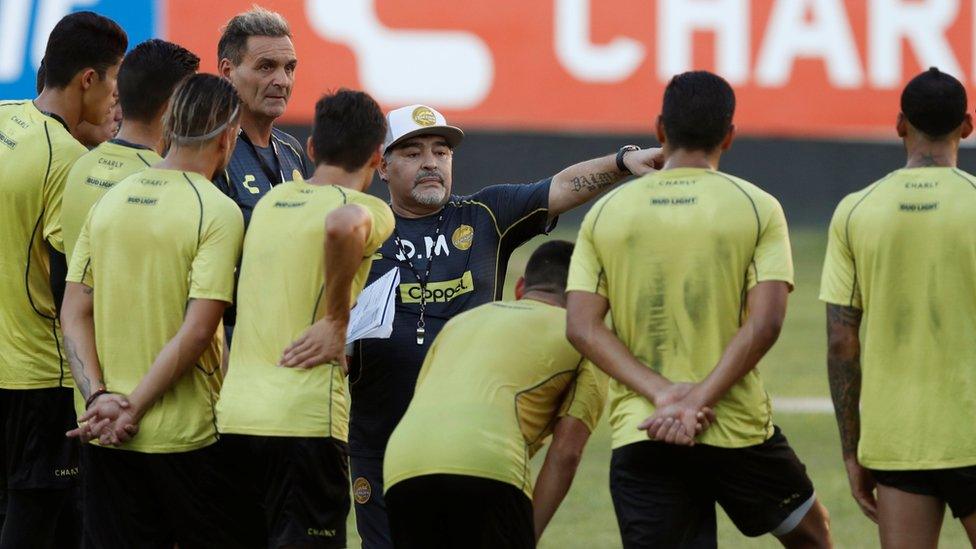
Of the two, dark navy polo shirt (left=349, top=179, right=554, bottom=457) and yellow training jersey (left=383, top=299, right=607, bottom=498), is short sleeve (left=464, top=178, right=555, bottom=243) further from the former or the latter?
yellow training jersey (left=383, top=299, right=607, bottom=498)

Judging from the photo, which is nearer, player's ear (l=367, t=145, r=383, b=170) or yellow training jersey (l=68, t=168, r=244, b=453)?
yellow training jersey (l=68, t=168, r=244, b=453)

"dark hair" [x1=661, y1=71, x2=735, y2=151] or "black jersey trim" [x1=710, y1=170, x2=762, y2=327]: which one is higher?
"dark hair" [x1=661, y1=71, x2=735, y2=151]

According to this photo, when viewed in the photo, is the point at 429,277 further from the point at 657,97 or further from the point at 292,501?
the point at 657,97

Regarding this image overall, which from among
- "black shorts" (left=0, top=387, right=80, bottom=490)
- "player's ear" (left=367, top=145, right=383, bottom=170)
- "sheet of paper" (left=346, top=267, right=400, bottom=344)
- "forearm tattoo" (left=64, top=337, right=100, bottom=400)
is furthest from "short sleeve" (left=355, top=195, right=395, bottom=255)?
"black shorts" (left=0, top=387, right=80, bottom=490)

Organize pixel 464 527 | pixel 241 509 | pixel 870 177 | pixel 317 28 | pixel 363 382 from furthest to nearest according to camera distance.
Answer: pixel 870 177, pixel 317 28, pixel 363 382, pixel 241 509, pixel 464 527

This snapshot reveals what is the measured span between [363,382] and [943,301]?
8.05 feet

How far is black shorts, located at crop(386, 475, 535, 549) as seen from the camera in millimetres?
4641

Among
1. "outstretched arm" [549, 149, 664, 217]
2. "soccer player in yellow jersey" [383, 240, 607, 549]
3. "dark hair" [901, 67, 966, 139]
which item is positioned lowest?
"soccer player in yellow jersey" [383, 240, 607, 549]

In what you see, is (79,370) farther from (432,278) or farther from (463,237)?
(463,237)

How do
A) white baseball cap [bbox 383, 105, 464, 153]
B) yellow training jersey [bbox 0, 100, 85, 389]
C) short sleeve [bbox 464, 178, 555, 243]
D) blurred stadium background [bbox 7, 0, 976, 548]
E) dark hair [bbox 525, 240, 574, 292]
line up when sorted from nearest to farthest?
dark hair [bbox 525, 240, 574, 292] < yellow training jersey [bbox 0, 100, 85, 389] < white baseball cap [bbox 383, 105, 464, 153] < short sleeve [bbox 464, 178, 555, 243] < blurred stadium background [bbox 7, 0, 976, 548]

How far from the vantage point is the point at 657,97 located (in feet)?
64.4

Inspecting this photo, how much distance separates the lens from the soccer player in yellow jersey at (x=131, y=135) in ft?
17.5

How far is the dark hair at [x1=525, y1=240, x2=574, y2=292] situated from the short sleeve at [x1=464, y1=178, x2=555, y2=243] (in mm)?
1053

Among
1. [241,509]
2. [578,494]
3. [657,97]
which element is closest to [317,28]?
[657,97]
